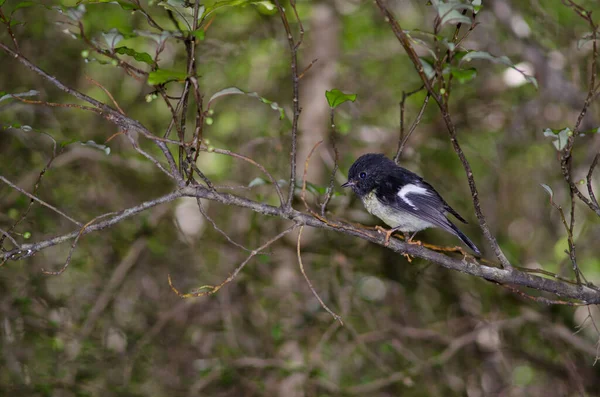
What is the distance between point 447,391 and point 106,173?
415 cm

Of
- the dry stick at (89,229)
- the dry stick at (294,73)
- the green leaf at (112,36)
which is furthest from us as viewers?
the dry stick at (89,229)

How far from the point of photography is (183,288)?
19.0 feet

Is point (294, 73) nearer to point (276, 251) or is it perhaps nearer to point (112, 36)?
point (112, 36)

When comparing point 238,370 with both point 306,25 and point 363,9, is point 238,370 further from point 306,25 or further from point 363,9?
point 363,9

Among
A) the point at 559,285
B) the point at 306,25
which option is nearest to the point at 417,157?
the point at 306,25

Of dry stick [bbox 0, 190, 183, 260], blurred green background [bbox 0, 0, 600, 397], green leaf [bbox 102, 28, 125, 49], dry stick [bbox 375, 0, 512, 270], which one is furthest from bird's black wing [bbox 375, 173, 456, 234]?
green leaf [bbox 102, 28, 125, 49]

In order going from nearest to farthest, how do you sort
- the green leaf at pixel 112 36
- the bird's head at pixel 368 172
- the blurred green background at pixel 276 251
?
the green leaf at pixel 112 36 < the bird's head at pixel 368 172 < the blurred green background at pixel 276 251

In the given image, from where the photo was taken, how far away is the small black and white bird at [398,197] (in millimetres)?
3617

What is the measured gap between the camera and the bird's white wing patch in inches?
143

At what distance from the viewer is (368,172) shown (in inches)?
152

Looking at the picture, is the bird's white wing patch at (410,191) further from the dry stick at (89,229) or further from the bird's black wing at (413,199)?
the dry stick at (89,229)

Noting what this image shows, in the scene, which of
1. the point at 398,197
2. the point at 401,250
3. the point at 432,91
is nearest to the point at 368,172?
the point at 398,197

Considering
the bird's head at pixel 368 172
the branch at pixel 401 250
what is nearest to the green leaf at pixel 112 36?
the branch at pixel 401 250

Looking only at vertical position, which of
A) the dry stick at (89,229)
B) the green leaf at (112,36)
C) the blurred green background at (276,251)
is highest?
the green leaf at (112,36)
